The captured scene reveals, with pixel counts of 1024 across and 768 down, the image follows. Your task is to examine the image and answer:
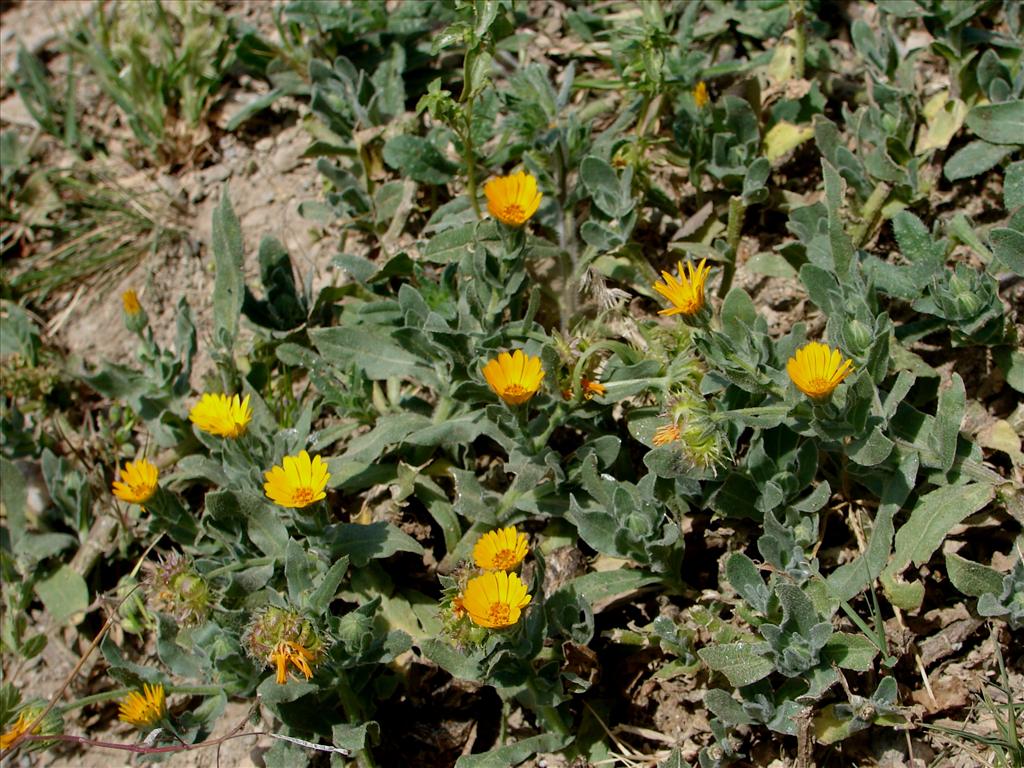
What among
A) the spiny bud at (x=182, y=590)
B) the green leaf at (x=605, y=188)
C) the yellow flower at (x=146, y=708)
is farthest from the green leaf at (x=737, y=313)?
the yellow flower at (x=146, y=708)

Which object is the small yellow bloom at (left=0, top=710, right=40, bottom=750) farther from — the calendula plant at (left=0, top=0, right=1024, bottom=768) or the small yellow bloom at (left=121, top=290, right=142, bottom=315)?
the small yellow bloom at (left=121, top=290, right=142, bottom=315)

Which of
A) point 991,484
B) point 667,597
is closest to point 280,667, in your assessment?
point 667,597

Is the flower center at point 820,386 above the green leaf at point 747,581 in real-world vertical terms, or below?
above

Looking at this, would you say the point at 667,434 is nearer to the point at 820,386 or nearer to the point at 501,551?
the point at 820,386

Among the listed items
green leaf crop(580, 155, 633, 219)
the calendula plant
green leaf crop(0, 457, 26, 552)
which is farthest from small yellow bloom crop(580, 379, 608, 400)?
green leaf crop(0, 457, 26, 552)

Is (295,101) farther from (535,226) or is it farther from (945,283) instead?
(945,283)

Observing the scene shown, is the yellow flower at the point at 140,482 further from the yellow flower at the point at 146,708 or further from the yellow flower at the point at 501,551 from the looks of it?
the yellow flower at the point at 501,551

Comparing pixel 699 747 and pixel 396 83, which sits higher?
pixel 396 83
